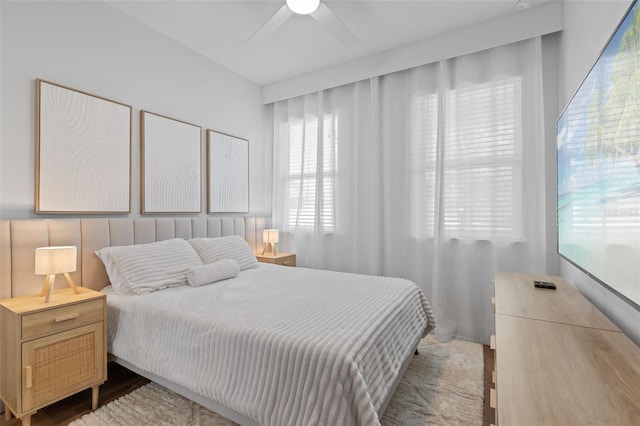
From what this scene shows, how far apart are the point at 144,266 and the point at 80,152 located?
1001 mm

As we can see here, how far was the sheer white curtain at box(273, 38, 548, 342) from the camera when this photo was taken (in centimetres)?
261

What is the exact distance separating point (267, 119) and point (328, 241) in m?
1.94

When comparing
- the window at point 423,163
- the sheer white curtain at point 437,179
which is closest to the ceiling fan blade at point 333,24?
the sheer white curtain at point 437,179

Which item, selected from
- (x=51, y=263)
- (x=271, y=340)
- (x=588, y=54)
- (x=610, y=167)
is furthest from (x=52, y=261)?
(x=588, y=54)

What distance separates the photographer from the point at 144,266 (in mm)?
2121

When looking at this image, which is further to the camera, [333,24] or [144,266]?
[333,24]

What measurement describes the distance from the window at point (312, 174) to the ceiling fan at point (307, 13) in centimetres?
132

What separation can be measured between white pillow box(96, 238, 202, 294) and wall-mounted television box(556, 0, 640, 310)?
2505mm

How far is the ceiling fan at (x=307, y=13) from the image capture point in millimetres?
2072

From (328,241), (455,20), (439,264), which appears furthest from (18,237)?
(455,20)

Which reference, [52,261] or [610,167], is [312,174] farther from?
[610,167]

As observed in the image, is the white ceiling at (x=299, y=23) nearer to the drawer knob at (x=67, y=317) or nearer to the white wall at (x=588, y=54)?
the white wall at (x=588, y=54)

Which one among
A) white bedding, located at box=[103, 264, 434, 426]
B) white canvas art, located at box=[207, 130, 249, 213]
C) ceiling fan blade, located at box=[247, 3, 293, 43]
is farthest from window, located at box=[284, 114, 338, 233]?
white bedding, located at box=[103, 264, 434, 426]

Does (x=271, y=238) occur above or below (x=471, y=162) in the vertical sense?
below
